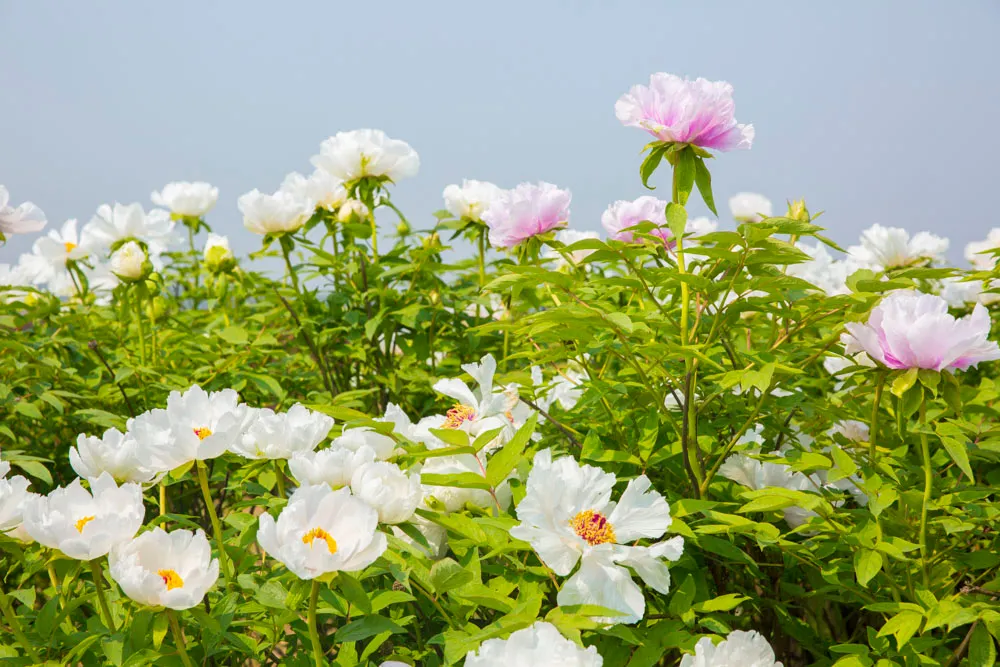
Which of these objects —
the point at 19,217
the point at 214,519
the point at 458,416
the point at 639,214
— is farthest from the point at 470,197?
the point at 214,519

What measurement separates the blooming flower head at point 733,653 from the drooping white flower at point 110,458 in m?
0.70

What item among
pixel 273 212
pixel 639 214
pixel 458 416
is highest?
pixel 273 212

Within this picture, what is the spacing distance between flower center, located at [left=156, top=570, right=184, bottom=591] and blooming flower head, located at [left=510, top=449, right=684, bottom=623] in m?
0.35

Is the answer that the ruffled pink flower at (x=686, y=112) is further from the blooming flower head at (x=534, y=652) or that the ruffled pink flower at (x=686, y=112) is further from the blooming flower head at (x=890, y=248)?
the blooming flower head at (x=890, y=248)

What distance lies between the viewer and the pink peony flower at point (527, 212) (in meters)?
1.44

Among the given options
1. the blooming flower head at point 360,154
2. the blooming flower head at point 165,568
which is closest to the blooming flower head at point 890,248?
the blooming flower head at point 360,154

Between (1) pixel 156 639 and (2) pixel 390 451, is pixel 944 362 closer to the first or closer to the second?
(2) pixel 390 451

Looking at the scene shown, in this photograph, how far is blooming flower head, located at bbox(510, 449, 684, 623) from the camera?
85 centimetres

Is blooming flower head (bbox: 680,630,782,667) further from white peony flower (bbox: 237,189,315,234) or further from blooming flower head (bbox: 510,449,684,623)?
white peony flower (bbox: 237,189,315,234)

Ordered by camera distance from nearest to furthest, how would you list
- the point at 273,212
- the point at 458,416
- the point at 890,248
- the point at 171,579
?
the point at 171,579, the point at 458,416, the point at 273,212, the point at 890,248

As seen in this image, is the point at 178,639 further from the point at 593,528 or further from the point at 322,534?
the point at 593,528

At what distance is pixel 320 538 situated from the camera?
80cm

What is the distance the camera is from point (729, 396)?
128 cm

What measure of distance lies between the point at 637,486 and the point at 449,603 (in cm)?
28
